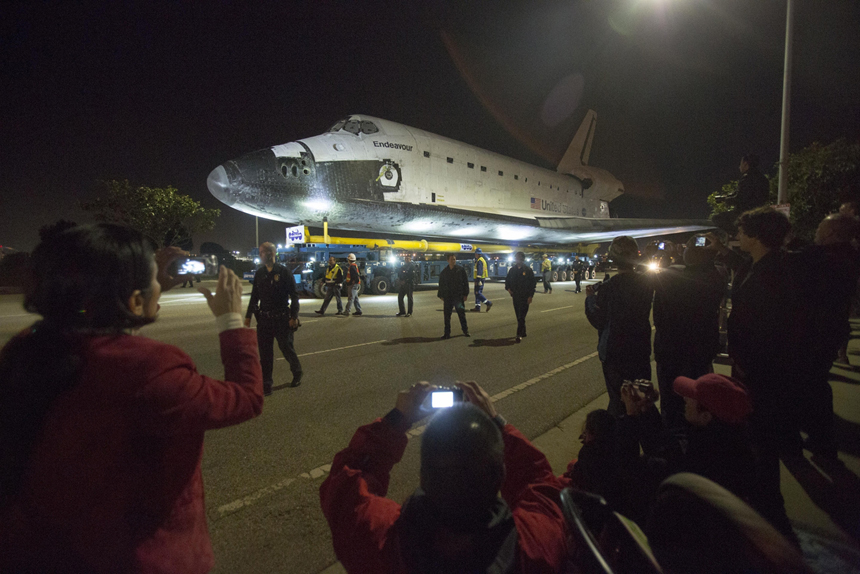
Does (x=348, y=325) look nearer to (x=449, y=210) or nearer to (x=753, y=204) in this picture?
(x=449, y=210)

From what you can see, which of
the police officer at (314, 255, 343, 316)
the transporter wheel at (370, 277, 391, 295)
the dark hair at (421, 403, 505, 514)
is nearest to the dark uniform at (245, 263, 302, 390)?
the dark hair at (421, 403, 505, 514)

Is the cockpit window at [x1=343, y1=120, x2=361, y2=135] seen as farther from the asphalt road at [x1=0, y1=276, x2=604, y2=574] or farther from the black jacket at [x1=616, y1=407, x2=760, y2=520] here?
the black jacket at [x1=616, y1=407, x2=760, y2=520]

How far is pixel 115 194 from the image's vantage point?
121 ft

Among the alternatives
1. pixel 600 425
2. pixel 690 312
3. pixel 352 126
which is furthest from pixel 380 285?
pixel 600 425

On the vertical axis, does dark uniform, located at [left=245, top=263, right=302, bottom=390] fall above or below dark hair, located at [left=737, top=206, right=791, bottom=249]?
below

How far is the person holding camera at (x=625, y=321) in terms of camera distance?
3.44m

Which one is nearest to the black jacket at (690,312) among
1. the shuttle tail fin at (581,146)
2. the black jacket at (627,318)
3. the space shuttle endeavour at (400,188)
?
the black jacket at (627,318)

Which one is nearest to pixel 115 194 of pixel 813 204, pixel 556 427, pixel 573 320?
pixel 573 320

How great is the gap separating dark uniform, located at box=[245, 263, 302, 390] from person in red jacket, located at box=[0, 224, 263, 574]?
14.2ft

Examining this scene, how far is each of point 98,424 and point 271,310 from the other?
4629mm

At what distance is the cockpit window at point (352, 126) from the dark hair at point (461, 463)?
13.5 meters

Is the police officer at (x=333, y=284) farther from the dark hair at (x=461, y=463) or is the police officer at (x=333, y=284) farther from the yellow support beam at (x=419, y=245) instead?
the dark hair at (x=461, y=463)

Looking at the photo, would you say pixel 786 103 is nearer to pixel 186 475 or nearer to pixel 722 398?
pixel 722 398

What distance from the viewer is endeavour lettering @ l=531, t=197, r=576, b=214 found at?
20.2 m
